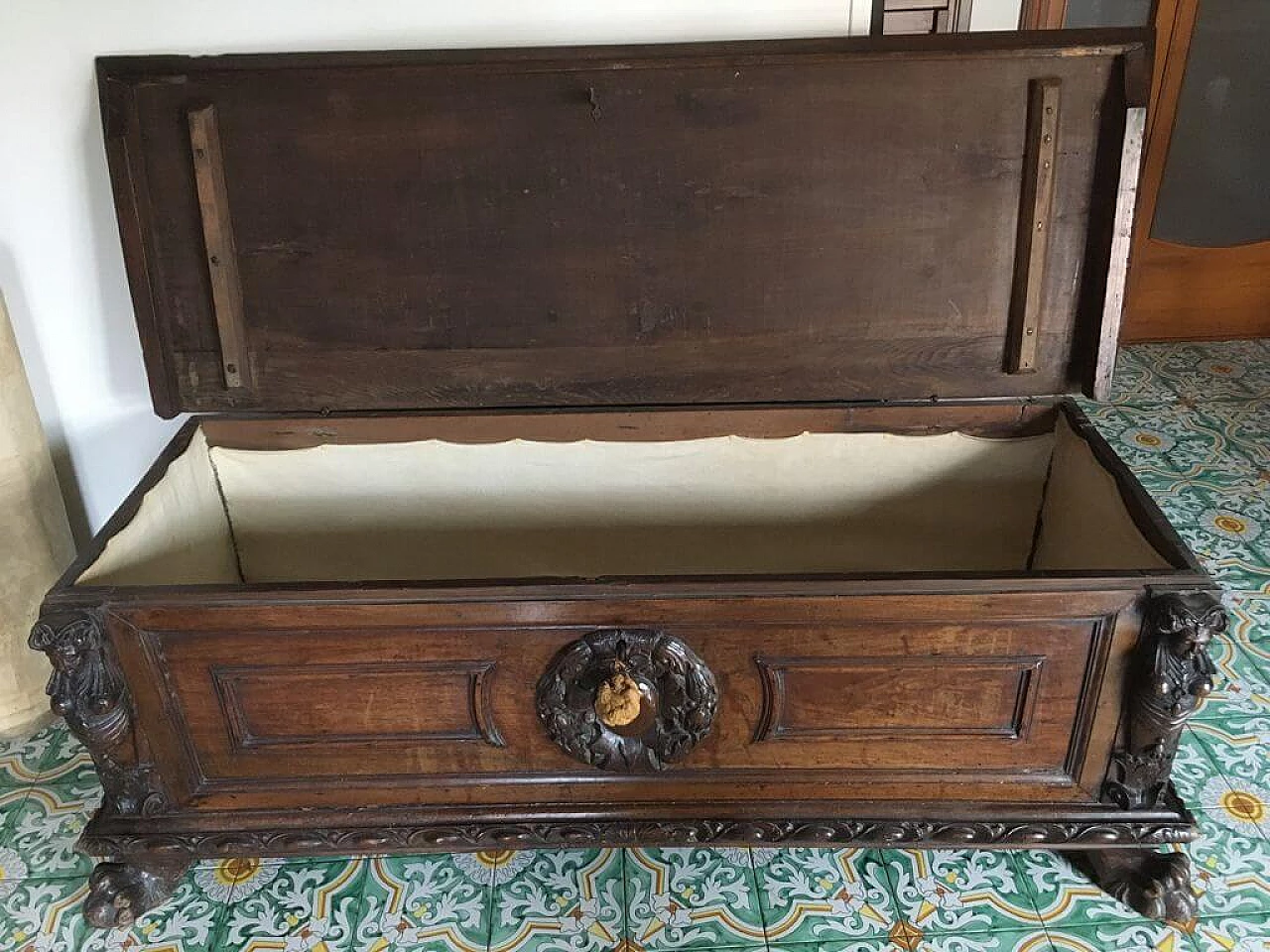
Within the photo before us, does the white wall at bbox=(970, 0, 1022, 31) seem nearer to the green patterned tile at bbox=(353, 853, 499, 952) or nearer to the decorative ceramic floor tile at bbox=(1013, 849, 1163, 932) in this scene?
the decorative ceramic floor tile at bbox=(1013, 849, 1163, 932)

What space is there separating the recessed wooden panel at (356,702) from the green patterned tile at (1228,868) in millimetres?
1004

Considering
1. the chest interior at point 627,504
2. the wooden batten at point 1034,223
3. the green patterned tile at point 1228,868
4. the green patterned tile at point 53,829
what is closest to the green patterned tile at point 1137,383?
the chest interior at point 627,504

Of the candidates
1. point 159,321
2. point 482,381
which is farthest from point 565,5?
point 159,321

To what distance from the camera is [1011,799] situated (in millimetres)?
1312

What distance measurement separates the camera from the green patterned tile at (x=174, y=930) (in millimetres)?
1354

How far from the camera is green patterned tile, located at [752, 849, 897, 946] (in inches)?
52.9

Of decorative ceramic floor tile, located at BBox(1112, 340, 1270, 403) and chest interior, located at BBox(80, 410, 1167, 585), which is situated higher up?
chest interior, located at BBox(80, 410, 1167, 585)

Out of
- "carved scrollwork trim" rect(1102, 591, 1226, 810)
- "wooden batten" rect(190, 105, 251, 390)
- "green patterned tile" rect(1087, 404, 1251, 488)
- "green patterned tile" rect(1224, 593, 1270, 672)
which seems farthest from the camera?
"green patterned tile" rect(1087, 404, 1251, 488)

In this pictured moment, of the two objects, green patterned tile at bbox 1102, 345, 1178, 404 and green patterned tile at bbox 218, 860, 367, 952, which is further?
green patterned tile at bbox 1102, 345, 1178, 404

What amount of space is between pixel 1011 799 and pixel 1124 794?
5.5 inches

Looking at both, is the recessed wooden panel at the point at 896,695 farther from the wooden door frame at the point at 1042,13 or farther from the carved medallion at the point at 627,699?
the wooden door frame at the point at 1042,13

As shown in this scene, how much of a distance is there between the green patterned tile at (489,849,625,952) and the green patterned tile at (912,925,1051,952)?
16.3 inches

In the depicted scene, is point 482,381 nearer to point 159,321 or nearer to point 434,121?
point 434,121

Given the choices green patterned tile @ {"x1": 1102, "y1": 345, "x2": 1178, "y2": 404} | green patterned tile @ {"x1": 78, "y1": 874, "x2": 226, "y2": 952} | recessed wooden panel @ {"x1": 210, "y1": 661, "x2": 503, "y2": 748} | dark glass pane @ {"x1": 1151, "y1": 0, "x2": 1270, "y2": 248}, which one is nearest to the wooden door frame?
dark glass pane @ {"x1": 1151, "y1": 0, "x2": 1270, "y2": 248}
